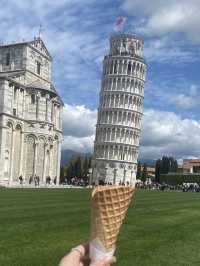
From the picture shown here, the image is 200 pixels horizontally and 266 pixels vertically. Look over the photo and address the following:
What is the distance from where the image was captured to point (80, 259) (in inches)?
116

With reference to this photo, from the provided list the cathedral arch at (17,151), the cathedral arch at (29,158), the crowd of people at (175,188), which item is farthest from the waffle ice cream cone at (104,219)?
the crowd of people at (175,188)

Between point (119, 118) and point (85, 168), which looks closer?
point (119, 118)

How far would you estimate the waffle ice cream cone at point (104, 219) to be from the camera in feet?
9.52

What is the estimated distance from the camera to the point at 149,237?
40.2ft

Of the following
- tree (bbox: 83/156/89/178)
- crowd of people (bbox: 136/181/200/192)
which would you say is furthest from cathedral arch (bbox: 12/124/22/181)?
tree (bbox: 83/156/89/178)

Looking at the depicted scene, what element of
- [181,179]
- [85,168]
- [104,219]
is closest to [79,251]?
[104,219]

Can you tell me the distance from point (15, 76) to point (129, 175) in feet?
171

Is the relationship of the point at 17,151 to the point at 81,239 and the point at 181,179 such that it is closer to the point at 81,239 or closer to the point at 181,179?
the point at 181,179

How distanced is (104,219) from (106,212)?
0.14 feet

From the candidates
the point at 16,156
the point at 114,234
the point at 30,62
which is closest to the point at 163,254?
the point at 114,234

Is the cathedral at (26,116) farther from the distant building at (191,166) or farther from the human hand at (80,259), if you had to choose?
the distant building at (191,166)

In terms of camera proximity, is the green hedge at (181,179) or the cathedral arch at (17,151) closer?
the cathedral arch at (17,151)

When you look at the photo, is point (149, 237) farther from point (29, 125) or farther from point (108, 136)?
point (108, 136)

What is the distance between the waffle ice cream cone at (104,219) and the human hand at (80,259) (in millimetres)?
37
